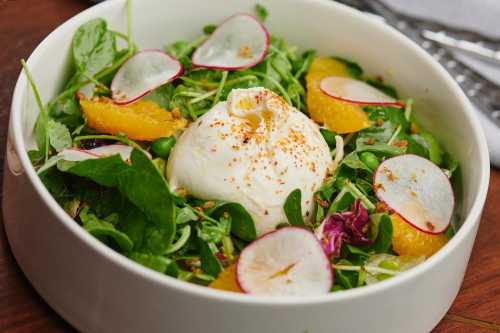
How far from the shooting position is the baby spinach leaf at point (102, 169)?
1868 mm

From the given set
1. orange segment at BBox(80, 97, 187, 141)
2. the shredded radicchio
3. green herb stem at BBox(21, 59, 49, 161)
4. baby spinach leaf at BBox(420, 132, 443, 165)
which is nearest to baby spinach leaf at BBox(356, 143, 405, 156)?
baby spinach leaf at BBox(420, 132, 443, 165)

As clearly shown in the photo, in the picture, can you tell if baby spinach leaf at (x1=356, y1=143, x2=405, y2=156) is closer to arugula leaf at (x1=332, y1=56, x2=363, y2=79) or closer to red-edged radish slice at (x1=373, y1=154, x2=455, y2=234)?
red-edged radish slice at (x1=373, y1=154, x2=455, y2=234)

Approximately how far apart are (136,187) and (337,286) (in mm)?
496

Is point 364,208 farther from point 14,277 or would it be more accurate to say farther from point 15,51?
point 15,51

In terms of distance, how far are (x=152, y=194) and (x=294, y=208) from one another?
345 millimetres

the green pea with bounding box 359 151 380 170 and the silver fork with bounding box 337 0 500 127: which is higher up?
the green pea with bounding box 359 151 380 170

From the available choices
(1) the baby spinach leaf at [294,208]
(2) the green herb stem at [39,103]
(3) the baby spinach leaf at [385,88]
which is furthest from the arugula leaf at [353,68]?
(2) the green herb stem at [39,103]

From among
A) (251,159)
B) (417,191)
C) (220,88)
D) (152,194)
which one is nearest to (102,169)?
(152,194)

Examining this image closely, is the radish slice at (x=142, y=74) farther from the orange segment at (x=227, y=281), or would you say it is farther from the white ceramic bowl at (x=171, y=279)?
the orange segment at (x=227, y=281)

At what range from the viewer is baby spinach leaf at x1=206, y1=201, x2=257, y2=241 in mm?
1954

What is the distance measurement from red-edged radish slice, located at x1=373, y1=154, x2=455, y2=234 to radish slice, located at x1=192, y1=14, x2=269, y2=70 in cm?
56

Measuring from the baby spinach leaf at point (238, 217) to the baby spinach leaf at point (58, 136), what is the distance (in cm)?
43

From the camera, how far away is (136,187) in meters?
1.87

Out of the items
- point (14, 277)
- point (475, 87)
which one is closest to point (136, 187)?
point (14, 277)
